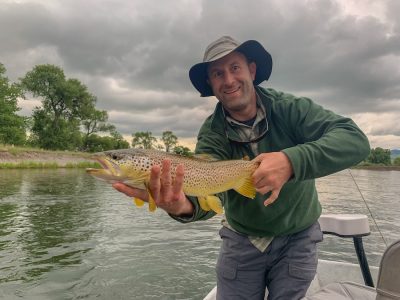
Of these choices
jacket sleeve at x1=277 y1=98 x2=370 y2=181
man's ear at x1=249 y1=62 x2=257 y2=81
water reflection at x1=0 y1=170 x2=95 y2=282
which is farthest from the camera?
water reflection at x1=0 y1=170 x2=95 y2=282

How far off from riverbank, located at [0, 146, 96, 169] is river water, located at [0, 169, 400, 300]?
79.3 feet

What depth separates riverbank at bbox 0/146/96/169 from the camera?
1441 inches

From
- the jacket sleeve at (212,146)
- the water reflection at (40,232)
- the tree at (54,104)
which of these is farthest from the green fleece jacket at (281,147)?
the tree at (54,104)

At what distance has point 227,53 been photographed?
9.73ft

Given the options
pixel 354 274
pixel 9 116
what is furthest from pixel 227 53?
pixel 9 116

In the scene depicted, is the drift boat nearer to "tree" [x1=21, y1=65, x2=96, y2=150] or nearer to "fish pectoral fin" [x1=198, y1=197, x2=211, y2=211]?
"fish pectoral fin" [x1=198, y1=197, x2=211, y2=211]

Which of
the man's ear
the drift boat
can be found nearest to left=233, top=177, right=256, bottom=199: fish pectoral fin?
the drift boat

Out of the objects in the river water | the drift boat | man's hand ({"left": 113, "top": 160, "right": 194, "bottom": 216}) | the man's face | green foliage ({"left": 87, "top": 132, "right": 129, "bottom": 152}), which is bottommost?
the river water

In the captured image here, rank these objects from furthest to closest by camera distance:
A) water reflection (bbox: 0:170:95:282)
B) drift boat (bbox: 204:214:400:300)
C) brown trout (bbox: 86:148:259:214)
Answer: water reflection (bbox: 0:170:95:282) < brown trout (bbox: 86:148:259:214) < drift boat (bbox: 204:214:400:300)

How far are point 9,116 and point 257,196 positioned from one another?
51.2 meters

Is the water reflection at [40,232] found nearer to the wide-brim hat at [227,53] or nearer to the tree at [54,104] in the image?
the wide-brim hat at [227,53]

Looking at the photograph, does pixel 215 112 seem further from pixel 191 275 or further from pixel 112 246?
pixel 112 246

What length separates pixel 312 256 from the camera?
310cm

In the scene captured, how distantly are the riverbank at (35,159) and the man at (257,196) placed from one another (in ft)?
117
